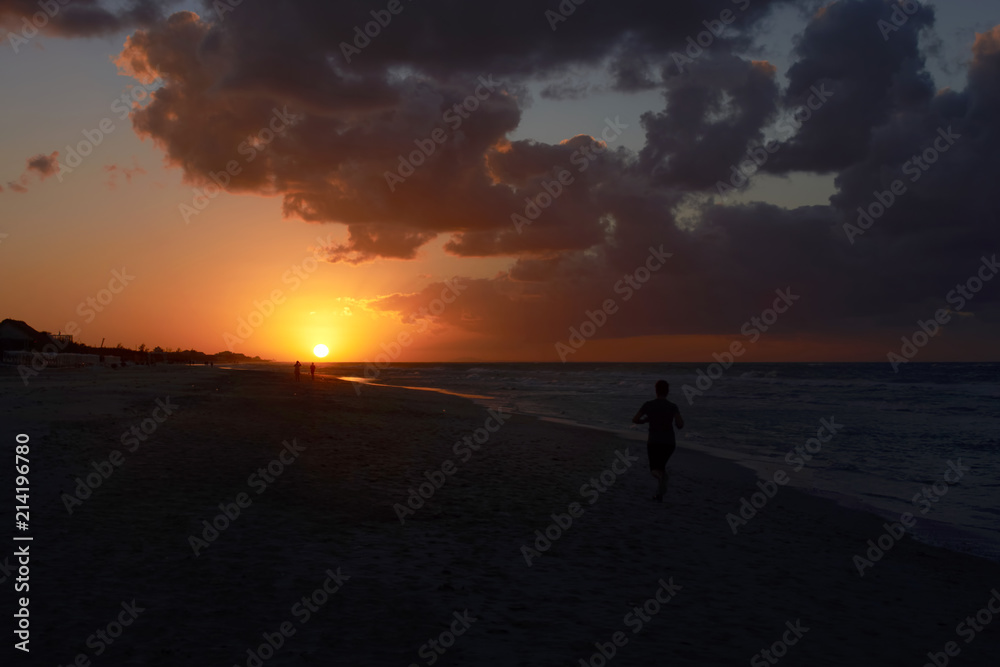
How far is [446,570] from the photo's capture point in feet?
26.9

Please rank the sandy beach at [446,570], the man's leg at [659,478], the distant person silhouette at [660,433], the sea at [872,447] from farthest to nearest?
the sea at [872,447] → the man's leg at [659,478] → the distant person silhouette at [660,433] → the sandy beach at [446,570]

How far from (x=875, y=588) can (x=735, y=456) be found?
1427 cm

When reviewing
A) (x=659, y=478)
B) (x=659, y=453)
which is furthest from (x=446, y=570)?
(x=659, y=478)

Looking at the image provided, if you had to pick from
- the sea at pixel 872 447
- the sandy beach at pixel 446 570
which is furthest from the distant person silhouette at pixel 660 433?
the sea at pixel 872 447

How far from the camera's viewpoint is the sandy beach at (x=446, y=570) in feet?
20.1

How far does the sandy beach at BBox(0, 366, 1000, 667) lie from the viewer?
6133 millimetres

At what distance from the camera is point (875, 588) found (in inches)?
348

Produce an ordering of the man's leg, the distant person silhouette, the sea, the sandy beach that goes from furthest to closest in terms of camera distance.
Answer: the sea, the man's leg, the distant person silhouette, the sandy beach

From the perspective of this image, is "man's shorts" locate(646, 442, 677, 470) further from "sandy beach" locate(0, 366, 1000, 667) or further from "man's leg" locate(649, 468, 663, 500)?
"sandy beach" locate(0, 366, 1000, 667)

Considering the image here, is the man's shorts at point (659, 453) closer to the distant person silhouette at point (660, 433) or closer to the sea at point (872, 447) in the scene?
the distant person silhouette at point (660, 433)

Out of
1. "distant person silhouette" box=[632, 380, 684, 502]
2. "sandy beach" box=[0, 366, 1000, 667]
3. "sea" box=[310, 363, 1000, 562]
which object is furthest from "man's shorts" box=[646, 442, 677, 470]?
"sea" box=[310, 363, 1000, 562]


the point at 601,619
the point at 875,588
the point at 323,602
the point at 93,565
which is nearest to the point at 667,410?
the point at 875,588

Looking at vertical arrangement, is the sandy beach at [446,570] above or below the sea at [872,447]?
below

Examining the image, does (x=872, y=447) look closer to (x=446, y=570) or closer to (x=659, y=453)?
(x=659, y=453)
